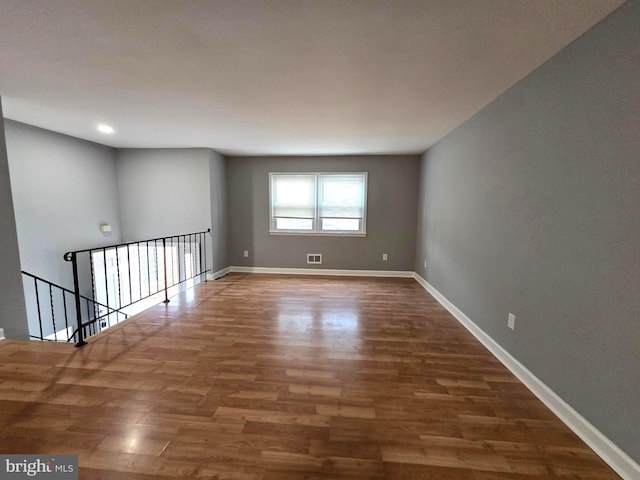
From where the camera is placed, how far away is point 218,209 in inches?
193

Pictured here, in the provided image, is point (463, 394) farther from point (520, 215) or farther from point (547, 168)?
point (547, 168)

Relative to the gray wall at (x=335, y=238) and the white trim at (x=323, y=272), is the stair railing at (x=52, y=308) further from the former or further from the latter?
the gray wall at (x=335, y=238)

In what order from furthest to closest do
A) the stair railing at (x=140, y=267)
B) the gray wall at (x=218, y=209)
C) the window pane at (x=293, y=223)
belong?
the window pane at (x=293, y=223) < the gray wall at (x=218, y=209) < the stair railing at (x=140, y=267)

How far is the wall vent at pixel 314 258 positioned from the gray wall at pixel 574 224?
3152 mm

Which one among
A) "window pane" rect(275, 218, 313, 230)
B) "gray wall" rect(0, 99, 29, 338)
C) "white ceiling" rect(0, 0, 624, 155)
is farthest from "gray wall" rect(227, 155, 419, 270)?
"gray wall" rect(0, 99, 29, 338)

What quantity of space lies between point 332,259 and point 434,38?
4.08 m

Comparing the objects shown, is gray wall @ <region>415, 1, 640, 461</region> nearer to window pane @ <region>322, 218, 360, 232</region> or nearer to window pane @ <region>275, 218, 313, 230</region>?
window pane @ <region>322, 218, 360, 232</region>

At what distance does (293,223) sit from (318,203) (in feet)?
2.19

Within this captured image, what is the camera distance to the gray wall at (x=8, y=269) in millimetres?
2439

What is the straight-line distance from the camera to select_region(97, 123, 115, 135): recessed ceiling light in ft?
11.2

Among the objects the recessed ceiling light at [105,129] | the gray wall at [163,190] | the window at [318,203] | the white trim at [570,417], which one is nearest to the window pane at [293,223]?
the window at [318,203]

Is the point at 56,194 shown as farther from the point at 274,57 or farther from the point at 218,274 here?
the point at 274,57

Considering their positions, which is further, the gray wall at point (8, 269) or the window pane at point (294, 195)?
the window pane at point (294, 195)

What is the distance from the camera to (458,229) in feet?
10.5
